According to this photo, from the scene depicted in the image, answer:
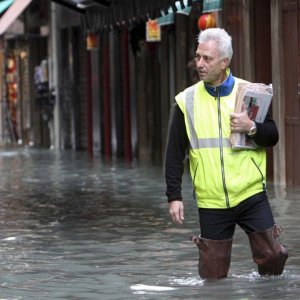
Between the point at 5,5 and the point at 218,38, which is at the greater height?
the point at 5,5

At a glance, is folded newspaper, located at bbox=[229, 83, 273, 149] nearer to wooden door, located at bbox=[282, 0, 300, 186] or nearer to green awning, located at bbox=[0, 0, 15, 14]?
wooden door, located at bbox=[282, 0, 300, 186]

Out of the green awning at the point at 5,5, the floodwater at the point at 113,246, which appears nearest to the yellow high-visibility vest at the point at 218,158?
the floodwater at the point at 113,246

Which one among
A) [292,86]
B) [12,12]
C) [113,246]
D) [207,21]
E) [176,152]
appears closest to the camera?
[176,152]

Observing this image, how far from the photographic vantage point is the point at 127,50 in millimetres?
28016

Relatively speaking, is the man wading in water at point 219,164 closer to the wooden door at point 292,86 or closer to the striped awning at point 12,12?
the wooden door at point 292,86

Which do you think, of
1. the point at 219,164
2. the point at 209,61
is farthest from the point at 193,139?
the point at 209,61

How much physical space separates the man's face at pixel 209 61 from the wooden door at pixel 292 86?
9564mm

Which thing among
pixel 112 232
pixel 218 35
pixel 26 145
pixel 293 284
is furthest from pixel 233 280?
pixel 26 145

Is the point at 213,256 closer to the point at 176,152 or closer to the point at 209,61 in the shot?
the point at 176,152

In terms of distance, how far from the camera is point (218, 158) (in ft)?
26.8

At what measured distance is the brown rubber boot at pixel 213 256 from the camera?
827 centimetres

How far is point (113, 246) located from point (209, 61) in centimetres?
375

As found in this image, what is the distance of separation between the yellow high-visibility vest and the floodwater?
644mm

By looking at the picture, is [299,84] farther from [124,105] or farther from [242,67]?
[124,105]
